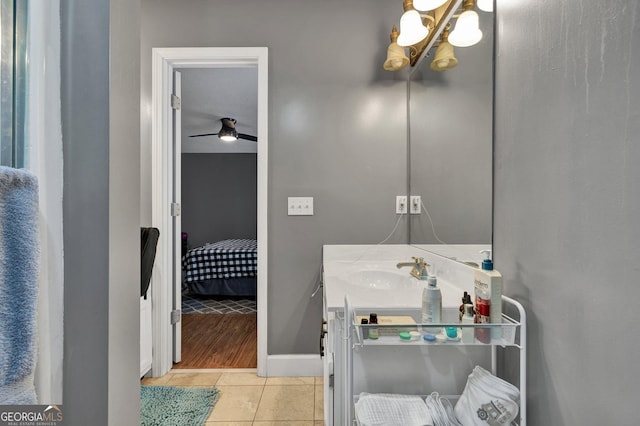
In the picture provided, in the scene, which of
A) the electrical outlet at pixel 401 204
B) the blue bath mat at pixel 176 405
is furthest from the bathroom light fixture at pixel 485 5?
the blue bath mat at pixel 176 405

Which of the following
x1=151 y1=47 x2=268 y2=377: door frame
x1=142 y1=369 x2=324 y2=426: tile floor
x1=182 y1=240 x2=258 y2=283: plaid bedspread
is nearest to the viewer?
x1=142 y1=369 x2=324 y2=426: tile floor

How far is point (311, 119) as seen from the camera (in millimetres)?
2070

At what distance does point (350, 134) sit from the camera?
2.07 meters

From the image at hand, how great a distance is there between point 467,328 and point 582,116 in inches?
24.2

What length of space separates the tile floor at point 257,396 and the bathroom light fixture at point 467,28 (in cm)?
194

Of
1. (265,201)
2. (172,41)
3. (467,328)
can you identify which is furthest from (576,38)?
(172,41)

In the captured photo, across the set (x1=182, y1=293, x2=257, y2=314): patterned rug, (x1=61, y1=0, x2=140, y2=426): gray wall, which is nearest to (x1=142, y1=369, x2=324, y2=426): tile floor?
(x1=61, y1=0, x2=140, y2=426): gray wall

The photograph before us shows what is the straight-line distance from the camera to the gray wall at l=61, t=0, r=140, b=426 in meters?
0.60

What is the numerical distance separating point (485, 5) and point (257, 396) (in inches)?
87.4

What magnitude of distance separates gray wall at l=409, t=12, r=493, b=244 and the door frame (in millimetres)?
976

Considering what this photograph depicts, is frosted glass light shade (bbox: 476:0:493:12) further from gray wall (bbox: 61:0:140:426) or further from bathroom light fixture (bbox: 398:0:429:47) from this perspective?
gray wall (bbox: 61:0:140:426)

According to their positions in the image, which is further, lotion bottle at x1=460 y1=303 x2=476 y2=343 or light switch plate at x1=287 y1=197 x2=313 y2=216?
light switch plate at x1=287 y1=197 x2=313 y2=216

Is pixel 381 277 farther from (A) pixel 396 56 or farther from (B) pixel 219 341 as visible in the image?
(B) pixel 219 341

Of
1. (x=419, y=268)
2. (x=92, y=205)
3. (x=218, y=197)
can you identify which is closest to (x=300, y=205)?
A: (x=419, y=268)
